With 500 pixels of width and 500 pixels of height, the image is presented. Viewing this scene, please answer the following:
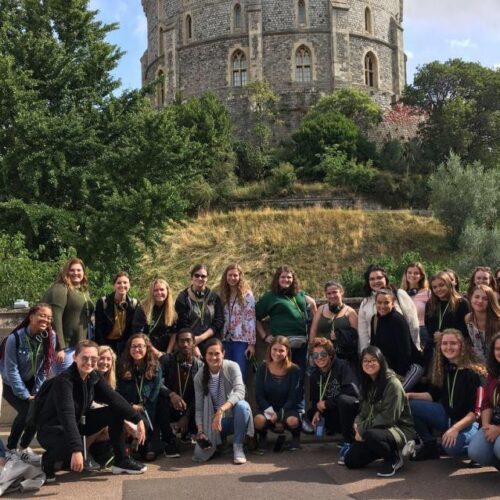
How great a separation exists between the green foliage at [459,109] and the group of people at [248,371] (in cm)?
3575

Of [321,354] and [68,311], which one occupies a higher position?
[68,311]

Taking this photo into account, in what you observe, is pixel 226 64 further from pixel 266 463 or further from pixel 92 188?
pixel 266 463

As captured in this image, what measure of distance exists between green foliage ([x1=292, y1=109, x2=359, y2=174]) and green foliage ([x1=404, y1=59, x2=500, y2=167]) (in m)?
5.16

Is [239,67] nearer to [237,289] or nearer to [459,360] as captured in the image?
[237,289]

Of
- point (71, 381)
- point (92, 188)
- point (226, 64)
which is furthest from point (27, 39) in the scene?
point (226, 64)

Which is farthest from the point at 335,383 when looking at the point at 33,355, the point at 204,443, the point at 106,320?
the point at 33,355

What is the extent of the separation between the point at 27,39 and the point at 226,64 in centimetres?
3409

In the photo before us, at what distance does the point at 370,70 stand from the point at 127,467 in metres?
49.2

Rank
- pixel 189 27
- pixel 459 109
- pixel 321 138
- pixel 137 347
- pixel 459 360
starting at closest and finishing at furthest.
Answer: pixel 459 360, pixel 137 347, pixel 459 109, pixel 321 138, pixel 189 27

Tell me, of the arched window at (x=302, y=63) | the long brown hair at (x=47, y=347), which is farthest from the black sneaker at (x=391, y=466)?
the arched window at (x=302, y=63)

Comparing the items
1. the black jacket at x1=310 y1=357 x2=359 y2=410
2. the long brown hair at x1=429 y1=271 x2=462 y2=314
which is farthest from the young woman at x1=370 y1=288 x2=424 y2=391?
the long brown hair at x1=429 y1=271 x2=462 y2=314

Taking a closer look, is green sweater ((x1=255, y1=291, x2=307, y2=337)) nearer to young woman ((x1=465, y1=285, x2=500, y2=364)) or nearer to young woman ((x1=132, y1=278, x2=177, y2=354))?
young woman ((x1=132, y1=278, x2=177, y2=354))

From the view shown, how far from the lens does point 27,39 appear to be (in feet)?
56.9

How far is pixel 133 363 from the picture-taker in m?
7.11
